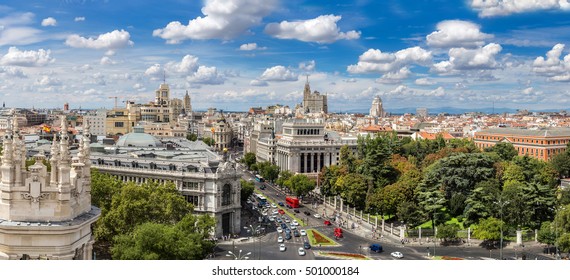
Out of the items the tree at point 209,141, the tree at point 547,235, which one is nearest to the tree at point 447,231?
the tree at point 547,235

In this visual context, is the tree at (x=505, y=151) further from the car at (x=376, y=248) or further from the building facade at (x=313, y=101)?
the building facade at (x=313, y=101)

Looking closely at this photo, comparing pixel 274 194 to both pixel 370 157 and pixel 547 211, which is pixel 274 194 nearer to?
pixel 370 157

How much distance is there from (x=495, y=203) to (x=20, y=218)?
24.2m

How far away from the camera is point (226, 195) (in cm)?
3188

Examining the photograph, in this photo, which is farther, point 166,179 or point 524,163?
point 524,163

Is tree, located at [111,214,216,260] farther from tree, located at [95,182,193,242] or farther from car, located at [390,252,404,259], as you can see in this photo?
car, located at [390,252,404,259]

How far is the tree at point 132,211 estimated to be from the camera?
20.9 metres

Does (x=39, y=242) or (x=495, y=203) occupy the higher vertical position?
(x=39, y=242)

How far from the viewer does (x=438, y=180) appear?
110 ft

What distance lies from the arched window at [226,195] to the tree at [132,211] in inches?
308

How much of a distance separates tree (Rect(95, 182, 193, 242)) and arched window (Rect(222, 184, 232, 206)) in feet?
25.6

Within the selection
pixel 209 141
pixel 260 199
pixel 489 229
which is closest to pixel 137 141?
pixel 260 199
